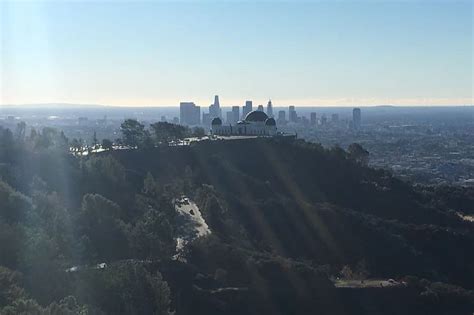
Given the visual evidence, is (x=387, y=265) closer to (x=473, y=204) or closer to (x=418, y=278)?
(x=418, y=278)

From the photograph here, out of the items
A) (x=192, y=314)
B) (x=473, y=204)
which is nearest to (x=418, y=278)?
(x=192, y=314)

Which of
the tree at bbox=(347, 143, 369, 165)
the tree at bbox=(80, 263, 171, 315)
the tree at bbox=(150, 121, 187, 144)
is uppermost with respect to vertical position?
the tree at bbox=(150, 121, 187, 144)

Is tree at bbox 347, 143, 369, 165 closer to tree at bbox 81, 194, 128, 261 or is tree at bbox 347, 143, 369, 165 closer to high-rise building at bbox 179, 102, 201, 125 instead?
tree at bbox 81, 194, 128, 261

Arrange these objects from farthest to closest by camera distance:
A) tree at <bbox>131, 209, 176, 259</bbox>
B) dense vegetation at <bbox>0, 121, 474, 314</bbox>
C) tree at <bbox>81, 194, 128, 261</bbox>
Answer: tree at <bbox>81, 194, 128, 261</bbox>
tree at <bbox>131, 209, 176, 259</bbox>
dense vegetation at <bbox>0, 121, 474, 314</bbox>

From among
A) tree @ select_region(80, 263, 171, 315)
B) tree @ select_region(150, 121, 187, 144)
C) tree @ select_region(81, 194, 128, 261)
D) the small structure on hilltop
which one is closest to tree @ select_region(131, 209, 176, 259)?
tree @ select_region(81, 194, 128, 261)

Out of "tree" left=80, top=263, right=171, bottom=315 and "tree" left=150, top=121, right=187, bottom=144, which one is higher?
"tree" left=150, top=121, right=187, bottom=144

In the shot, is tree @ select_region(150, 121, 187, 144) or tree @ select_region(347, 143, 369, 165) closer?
tree @ select_region(150, 121, 187, 144)

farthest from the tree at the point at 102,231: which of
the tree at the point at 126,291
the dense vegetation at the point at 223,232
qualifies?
the tree at the point at 126,291

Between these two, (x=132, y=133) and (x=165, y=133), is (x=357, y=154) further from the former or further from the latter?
(x=132, y=133)
